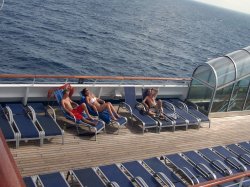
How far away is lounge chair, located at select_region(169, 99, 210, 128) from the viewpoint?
10469mm

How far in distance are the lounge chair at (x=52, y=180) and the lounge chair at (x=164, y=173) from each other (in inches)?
71.1

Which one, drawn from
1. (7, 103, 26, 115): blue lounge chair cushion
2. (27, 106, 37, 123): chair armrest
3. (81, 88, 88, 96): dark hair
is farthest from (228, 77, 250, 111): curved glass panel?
(7, 103, 26, 115): blue lounge chair cushion

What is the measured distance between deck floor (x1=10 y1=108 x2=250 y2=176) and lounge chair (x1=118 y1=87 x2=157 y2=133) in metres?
0.28

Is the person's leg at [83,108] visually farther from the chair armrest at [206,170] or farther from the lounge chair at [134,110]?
the chair armrest at [206,170]

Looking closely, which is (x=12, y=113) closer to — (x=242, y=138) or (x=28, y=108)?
(x=28, y=108)

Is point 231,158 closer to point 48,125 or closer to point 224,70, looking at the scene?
point 224,70

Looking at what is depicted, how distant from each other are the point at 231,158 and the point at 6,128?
16.4 feet

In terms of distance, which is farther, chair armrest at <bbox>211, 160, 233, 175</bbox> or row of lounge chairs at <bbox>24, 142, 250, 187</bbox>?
chair armrest at <bbox>211, 160, 233, 175</bbox>

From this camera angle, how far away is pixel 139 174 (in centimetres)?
654

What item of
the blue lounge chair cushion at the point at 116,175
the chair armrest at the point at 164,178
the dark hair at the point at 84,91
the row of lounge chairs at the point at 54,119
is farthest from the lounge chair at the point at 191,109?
the blue lounge chair cushion at the point at 116,175

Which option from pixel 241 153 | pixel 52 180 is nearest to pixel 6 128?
pixel 52 180

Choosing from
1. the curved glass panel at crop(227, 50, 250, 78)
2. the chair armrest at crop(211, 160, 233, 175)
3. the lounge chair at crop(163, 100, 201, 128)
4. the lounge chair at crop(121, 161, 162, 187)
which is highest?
the curved glass panel at crop(227, 50, 250, 78)

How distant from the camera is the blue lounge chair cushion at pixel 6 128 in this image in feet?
21.9

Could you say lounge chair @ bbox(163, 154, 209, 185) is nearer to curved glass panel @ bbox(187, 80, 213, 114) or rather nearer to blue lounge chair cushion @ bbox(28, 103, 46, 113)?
blue lounge chair cushion @ bbox(28, 103, 46, 113)
